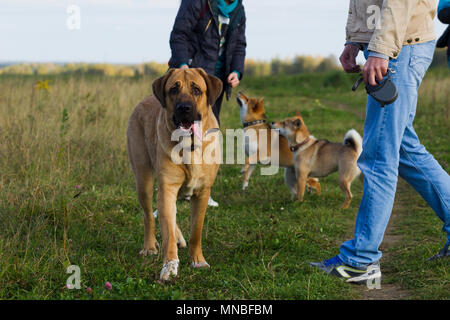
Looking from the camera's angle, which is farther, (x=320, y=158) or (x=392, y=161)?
(x=320, y=158)

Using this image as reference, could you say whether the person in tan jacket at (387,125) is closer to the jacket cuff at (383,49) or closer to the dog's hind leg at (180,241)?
the jacket cuff at (383,49)

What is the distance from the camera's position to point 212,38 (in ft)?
17.4

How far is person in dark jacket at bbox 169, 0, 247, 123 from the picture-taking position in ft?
16.8

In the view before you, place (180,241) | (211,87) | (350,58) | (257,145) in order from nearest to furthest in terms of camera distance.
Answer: (350,58)
(211,87)
(180,241)
(257,145)

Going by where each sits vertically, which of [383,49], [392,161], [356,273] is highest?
[383,49]

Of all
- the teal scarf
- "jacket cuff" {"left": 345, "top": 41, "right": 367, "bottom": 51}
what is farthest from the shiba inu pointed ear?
"jacket cuff" {"left": 345, "top": 41, "right": 367, "bottom": 51}

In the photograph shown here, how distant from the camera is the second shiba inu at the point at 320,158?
6652 millimetres

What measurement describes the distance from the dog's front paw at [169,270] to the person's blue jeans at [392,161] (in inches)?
47.5

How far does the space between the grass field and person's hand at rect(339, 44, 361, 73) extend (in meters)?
1.55

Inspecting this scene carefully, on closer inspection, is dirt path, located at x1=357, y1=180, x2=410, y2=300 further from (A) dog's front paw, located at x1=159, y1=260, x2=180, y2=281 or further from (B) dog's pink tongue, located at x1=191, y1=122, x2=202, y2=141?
(B) dog's pink tongue, located at x1=191, y1=122, x2=202, y2=141

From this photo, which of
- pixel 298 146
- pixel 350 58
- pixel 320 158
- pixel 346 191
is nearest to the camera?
pixel 350 58

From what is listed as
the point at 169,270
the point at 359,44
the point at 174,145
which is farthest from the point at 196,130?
the point at 359,44

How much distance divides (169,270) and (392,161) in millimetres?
1731

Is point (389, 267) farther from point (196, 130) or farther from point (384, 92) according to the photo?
point (196, 130)
